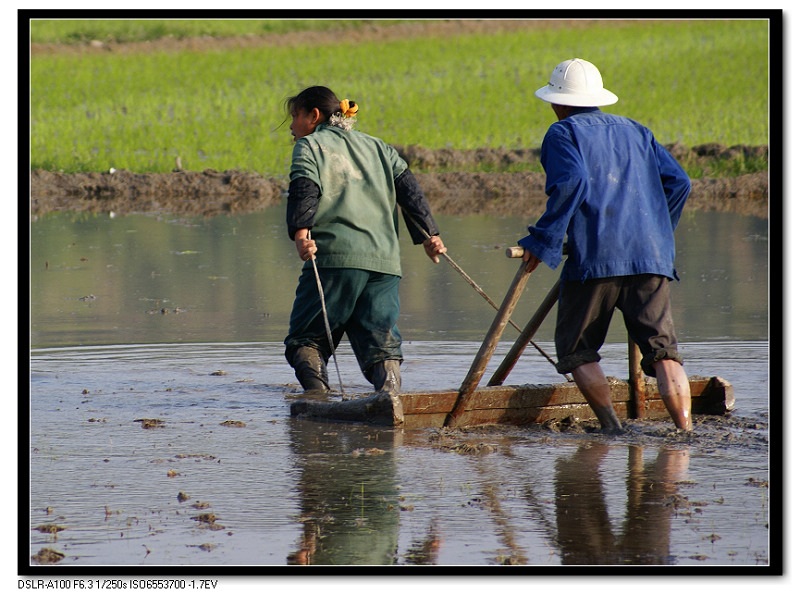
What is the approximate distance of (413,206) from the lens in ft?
21.8

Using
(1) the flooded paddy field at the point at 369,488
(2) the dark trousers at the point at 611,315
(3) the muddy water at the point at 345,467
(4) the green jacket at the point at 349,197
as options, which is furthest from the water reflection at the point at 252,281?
(2) the dark trousers at the point at 611,315

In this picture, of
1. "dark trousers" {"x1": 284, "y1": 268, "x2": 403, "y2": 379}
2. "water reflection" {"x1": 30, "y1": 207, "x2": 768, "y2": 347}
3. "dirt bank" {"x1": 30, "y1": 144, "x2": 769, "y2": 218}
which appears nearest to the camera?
"dark trousers" {"x1": 284, "y1": 268, "x2": 403, "y2": 379}

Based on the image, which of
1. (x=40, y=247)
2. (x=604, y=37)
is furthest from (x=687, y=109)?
(x=40, y=247)

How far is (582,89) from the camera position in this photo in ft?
18.4

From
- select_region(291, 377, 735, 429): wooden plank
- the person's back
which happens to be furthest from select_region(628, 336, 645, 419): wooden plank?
the person's back

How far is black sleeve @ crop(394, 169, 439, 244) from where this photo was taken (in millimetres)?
6629

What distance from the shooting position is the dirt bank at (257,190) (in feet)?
63.1

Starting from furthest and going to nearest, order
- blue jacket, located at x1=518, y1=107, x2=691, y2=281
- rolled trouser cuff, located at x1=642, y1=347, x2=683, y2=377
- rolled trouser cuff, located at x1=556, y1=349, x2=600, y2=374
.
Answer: rolled trouser cuff, located at x1=556, y1=349, x2=600, y2=374 → rolled trouser cuff, located at x1=642, y1=347, x2=683, y2=377 → blue jacket, located at x1=518, y1=107, x2=691, y2=281

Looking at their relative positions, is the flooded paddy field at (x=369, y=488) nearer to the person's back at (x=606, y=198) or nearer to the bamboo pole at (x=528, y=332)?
the bamboo pole at (x=528, y=332)

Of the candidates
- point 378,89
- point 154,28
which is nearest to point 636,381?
point 378,89

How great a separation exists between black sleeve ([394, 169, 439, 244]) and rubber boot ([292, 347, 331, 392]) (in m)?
0.85

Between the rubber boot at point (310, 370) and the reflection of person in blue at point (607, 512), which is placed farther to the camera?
the rubber boot at point (310, 370)

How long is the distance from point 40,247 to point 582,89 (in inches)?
392

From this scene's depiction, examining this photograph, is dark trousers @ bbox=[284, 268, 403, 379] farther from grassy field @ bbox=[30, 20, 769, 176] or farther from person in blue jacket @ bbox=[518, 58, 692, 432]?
grassy field @ bbox=[30, 20, 769, 176]
